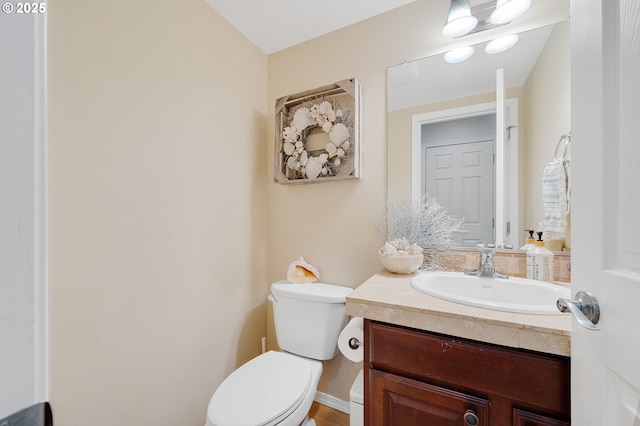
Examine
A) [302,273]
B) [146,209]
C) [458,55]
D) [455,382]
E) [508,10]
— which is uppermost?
[508,10]

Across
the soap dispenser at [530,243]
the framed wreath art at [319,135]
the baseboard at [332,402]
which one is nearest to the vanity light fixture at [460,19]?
the framed wreath art at [319,135]

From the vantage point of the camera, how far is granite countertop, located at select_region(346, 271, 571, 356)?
633mm

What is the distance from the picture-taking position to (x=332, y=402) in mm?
1479

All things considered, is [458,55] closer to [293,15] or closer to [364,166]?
[364,166]

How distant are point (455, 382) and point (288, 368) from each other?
69cm

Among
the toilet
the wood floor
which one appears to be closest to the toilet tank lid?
the toilet

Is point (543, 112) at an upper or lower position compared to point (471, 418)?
upper

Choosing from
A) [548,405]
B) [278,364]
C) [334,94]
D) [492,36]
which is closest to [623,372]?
[548,405]

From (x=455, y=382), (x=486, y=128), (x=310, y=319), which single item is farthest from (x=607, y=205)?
(x=310, y=319)

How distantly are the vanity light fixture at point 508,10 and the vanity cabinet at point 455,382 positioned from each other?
1.32 metres

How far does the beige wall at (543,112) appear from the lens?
1024 mm

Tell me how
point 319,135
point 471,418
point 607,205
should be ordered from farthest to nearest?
point 319,135
point 471,418
point 607,205

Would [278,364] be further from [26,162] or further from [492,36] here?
[492,36]

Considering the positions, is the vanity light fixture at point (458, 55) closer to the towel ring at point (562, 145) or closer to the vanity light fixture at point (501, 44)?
the vanity light fixture at point (501, 44)
